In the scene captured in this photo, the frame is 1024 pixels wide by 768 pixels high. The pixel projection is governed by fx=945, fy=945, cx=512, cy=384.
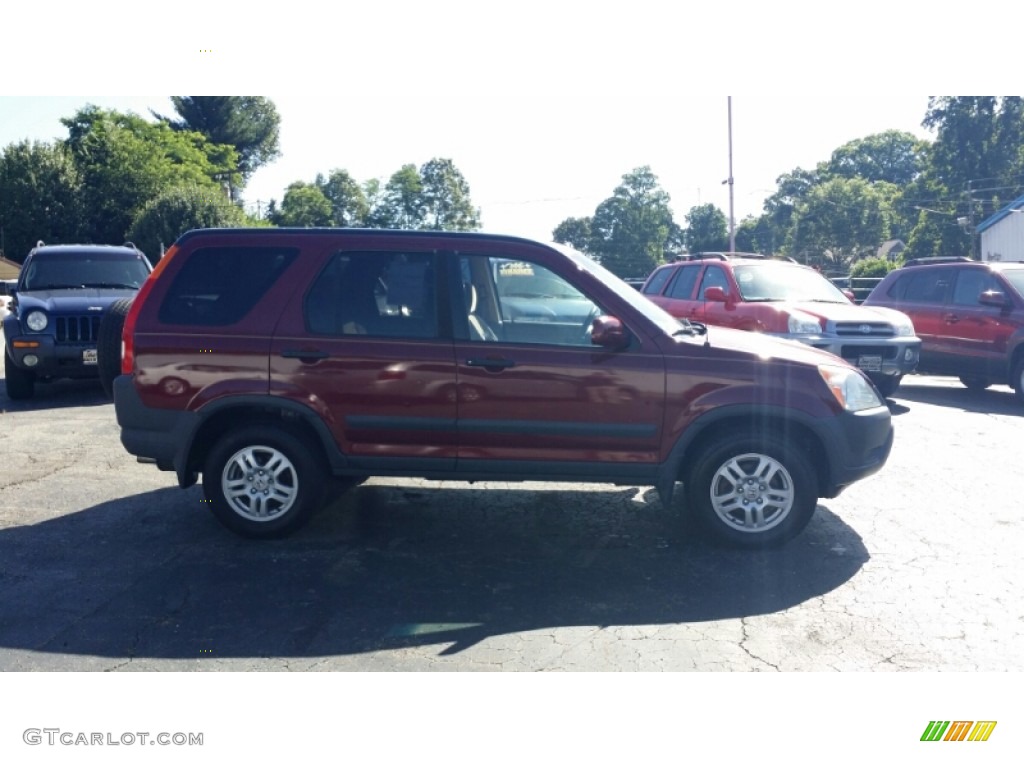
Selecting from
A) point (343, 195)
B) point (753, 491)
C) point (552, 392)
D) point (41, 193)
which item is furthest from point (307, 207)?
point (753, 491)

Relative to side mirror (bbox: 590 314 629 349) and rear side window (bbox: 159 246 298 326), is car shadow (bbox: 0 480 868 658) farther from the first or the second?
rear side window (bbox: 159 246 298 326)

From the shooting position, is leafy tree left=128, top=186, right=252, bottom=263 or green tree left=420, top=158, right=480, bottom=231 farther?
leafy tree left=128, top=186, right=252, bottom=263

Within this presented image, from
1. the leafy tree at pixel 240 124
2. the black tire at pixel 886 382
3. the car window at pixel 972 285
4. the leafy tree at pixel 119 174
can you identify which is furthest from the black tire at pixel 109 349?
the leafy tree at pixel 240 124

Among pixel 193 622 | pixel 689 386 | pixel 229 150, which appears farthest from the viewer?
pixel 229 150

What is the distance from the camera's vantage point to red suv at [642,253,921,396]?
10.7 m

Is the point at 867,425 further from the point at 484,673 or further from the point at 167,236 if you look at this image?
the point at 167,236

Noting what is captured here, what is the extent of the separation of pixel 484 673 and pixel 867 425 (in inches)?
116

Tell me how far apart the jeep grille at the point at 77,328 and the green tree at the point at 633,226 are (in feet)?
106

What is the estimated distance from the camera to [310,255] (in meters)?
5.84

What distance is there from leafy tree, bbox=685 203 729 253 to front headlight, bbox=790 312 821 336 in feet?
196

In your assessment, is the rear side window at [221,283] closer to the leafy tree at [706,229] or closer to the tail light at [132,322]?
the tail light at [132,322]

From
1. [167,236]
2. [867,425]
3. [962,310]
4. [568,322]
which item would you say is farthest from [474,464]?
[167,236]

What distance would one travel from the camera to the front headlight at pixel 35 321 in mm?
11273

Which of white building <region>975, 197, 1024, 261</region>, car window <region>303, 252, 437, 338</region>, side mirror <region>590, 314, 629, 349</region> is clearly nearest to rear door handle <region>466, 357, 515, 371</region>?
car window <region>303, 252, 437, 338</region>
